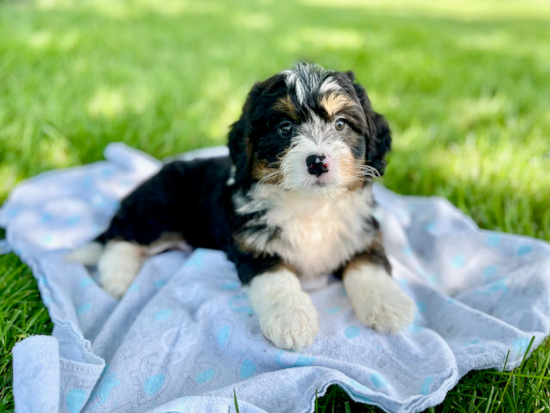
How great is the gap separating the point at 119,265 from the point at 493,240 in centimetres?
318

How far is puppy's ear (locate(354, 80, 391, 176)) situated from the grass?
1.54 metres

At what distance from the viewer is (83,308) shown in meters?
3.65

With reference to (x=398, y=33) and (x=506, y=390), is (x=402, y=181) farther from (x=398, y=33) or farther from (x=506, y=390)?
(x=398, y=33)

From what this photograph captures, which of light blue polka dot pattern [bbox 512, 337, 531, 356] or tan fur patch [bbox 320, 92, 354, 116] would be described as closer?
light blue polka dot pattern [bbox 512, 337, 531, 356]

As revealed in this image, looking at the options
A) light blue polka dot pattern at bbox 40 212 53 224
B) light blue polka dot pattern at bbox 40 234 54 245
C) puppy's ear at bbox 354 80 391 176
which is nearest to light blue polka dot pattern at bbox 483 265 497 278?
puppy's ear at bbox 354 80 391 176

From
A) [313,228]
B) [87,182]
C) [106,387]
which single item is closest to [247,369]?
[106,387]

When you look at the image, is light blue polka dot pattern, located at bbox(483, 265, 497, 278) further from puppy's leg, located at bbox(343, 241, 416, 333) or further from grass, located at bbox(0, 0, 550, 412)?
puppy's leg, located at bbox(343, 241, 416, 333)

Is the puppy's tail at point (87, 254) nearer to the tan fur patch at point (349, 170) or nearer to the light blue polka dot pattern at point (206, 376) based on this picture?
the light blue polka dot pattern at point (206, 376)

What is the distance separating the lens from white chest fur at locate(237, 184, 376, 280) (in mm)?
3504

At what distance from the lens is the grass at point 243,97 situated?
398 centimetres

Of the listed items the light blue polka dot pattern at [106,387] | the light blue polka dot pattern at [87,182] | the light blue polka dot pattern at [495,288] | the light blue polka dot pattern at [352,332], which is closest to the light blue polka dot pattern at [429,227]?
the light blue polka dot pattern at [495,288]

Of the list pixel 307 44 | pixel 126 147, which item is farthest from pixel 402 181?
pixel 307 44

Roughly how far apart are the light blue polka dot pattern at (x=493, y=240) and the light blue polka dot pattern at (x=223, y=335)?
2.42 meters

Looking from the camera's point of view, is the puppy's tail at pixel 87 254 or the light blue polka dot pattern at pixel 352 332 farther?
the puppy's tail at pixel 87 254
